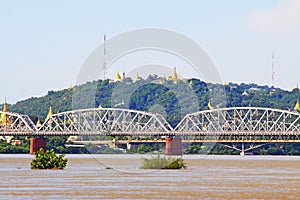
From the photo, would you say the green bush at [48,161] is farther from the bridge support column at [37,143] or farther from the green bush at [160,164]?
the bridge support column at [37,143]

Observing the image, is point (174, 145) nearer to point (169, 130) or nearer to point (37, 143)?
point (169, 130)

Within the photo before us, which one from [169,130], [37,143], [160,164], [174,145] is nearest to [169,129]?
[169,130]

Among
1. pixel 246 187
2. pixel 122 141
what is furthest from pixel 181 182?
pixel 122 141

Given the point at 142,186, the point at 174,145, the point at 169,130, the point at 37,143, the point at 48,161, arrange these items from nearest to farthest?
1. the point at 142,186
2. the point at 48,161
3. the point at 174,145
4. the point at 37,143
5. the point at 169,130

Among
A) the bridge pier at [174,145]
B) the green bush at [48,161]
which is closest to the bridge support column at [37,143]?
the bridge pier at [174,145]

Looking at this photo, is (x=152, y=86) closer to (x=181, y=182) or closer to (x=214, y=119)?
(x=214, y=119)

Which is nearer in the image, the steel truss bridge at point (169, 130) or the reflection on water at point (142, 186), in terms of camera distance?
the reflection on water at point (142, 186)

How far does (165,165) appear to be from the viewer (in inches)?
3519

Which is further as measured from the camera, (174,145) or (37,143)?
(37,143)

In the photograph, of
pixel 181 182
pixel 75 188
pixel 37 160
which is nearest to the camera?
pixel 75 188

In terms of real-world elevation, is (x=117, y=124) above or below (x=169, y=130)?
above

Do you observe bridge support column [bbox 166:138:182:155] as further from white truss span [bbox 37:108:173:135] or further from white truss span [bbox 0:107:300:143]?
white truss span [bbox 37:108:173:135]

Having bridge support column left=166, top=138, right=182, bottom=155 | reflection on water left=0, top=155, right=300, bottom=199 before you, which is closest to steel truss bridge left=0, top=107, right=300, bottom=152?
bridge support column left=166, top=138, right=182, bottom=155

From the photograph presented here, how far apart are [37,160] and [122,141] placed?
9940 centimetres
